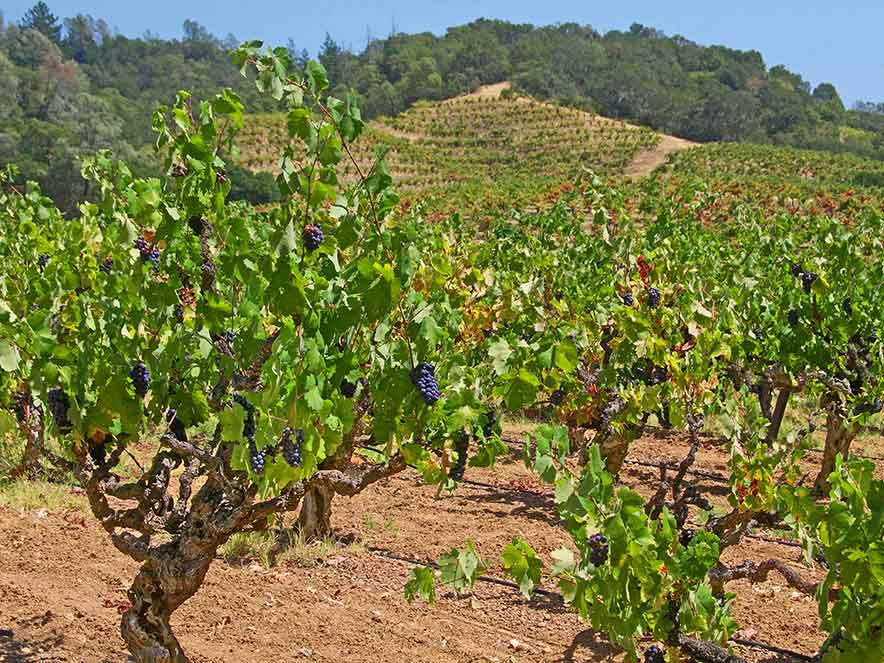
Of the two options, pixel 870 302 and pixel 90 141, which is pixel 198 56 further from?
pixel 870 302

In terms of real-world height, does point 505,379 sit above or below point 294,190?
below

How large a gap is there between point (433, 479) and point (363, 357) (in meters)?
0.55

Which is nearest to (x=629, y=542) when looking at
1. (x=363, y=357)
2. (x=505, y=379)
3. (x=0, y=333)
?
(x=505, y=379)

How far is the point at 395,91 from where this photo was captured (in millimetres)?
86938

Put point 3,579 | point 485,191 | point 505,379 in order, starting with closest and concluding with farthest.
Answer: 1. point 505,379
2. point 3,579
3. point 485,191

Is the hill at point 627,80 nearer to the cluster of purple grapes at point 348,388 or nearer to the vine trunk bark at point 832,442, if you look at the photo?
the vine trunk bark at point 832,442

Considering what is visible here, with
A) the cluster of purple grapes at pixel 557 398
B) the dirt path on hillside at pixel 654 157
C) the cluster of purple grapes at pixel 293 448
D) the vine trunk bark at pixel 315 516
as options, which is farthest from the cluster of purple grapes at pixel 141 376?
the dirt path on hillside at pixel 654 157

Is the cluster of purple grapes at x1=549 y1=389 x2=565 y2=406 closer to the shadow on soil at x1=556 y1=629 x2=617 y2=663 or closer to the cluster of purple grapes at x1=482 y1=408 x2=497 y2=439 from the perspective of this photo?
the cluster of purple grapes at x1=482 y1=408 x2=497 y2=439

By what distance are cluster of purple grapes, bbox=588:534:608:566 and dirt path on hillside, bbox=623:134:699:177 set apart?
50867 millimetres

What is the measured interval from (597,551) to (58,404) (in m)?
2.29

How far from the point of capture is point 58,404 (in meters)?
3.63

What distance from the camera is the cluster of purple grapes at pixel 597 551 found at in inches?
105

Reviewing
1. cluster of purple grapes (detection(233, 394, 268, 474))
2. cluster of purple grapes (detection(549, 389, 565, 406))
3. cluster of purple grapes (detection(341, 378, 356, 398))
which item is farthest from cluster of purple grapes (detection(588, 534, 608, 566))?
cluster of purple grapes (detection(549, 389, 565, 406))

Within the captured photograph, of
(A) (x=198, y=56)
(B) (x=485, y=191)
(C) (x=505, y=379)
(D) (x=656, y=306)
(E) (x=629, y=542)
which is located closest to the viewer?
(E) (x=629, y=542)
